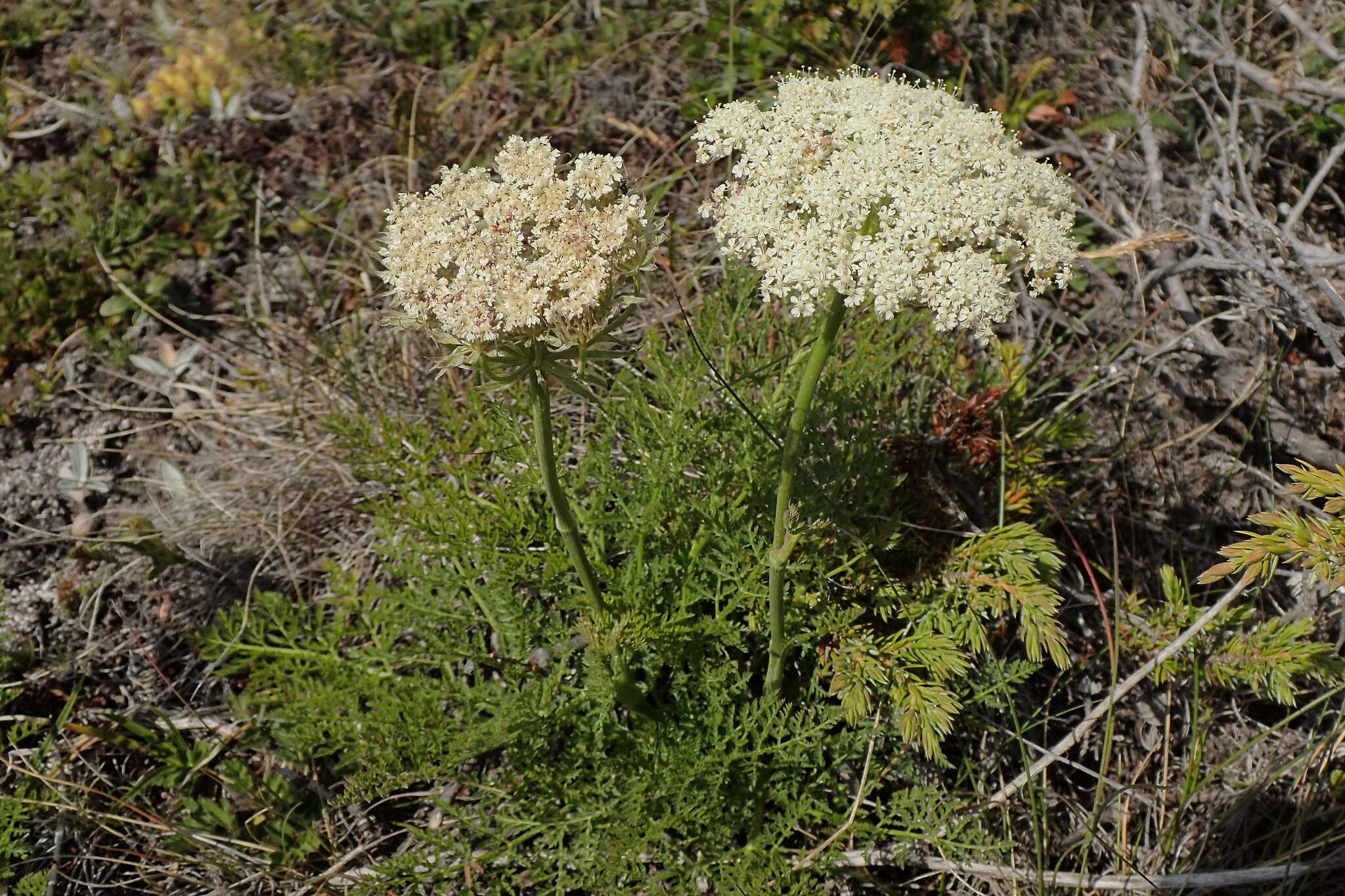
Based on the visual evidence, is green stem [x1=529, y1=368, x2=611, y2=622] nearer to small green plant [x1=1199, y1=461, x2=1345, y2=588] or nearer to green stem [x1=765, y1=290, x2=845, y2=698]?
green stem [x1=765, y1=290, x2=845, y2=698]

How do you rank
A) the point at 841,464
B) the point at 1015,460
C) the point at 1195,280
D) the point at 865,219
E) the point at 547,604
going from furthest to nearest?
the point at 1195,280 → the point at 547,604 → the point at 1015,460 → the point at 841,464 → the point at 865,219

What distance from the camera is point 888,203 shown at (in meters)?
2.03

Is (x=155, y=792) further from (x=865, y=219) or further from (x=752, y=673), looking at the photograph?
(x=865, y=219)

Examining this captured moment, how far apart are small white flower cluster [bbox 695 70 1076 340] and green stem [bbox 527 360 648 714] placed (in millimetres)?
531

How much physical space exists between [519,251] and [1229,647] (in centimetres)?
251

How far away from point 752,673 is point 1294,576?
1.96 meters

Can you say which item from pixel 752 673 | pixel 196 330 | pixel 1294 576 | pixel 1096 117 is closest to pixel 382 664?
pixel 752 673

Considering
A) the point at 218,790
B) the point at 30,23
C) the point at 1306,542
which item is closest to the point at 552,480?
the point at 1306,542

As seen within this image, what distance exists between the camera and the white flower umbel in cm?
191

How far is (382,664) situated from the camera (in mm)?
3371

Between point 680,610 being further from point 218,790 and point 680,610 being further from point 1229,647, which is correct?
point 218,790

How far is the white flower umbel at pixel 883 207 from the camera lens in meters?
1.91

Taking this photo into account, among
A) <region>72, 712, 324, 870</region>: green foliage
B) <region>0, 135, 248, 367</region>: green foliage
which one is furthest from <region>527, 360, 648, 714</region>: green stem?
<region>0, 135, 248, 367</region>: green foliage

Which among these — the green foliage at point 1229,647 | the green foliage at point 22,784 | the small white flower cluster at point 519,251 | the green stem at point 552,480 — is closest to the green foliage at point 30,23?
the green foliage at point 22,784
